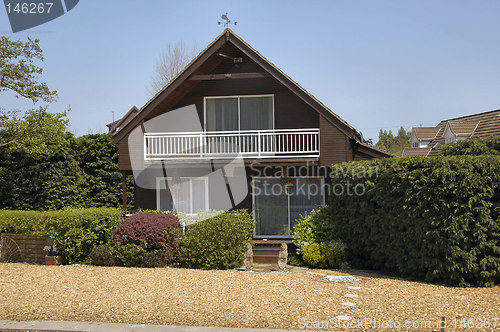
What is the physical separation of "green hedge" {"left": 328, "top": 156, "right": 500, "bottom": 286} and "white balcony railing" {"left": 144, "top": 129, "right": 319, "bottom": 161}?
12.5 ft

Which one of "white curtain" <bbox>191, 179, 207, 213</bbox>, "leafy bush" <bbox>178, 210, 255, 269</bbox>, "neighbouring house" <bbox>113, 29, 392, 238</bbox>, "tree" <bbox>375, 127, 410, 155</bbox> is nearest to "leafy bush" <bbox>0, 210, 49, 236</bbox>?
"neighbouring house" <bbox>113, 29, 392, 238</bbox>

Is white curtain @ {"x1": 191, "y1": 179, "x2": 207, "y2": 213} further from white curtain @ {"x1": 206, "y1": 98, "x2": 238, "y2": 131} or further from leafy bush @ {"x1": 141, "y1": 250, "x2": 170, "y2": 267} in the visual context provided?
leafy bush @ {"x1": 141, "y1": 250, "x2": 170, "y2": 267}

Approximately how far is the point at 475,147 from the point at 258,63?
7.03 meters

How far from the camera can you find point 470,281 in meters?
10.1

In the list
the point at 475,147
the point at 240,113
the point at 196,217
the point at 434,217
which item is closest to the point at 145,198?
the point at 196,217

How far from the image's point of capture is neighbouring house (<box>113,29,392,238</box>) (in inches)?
601

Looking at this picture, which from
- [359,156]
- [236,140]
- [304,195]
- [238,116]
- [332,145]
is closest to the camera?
[332,145]

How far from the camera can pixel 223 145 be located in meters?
16.9

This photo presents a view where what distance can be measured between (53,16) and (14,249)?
7.00m

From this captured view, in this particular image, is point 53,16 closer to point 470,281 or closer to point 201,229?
point 201,229

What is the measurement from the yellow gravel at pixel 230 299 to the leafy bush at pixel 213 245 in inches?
30.8

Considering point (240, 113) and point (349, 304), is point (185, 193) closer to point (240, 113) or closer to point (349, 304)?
point (240, 113)

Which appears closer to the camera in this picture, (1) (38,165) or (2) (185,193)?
(2) (185,193)

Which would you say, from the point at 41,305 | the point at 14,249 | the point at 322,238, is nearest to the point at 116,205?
the point at 14,249
